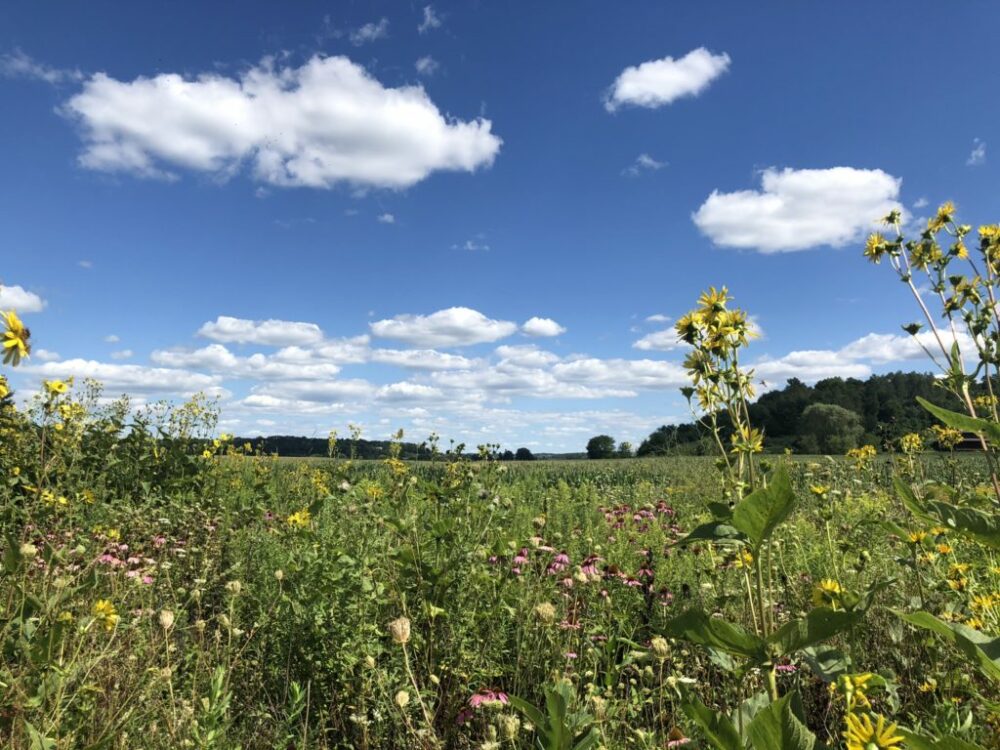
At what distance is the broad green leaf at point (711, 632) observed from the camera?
113 centimetres

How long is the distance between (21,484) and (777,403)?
51.8 metres

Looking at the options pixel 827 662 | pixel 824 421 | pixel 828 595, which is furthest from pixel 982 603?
pixel 824 421

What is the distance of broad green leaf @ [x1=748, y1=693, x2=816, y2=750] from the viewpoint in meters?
0.97

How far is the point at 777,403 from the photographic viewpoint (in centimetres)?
4975

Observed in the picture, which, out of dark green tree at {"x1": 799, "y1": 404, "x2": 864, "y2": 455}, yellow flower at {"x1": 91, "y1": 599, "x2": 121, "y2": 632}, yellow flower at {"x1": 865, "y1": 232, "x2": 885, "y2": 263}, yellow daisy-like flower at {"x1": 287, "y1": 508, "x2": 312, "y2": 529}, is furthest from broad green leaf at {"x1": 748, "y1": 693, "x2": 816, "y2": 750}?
dark green tree at {"x1": 799, "y1": 404, "x2": 864, "y2": 455}

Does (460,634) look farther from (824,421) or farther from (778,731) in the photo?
(824,421)

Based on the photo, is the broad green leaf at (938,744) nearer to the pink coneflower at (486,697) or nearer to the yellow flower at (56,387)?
the pink coneflower at (486,697)

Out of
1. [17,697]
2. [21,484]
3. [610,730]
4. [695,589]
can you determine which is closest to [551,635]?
[610,730]

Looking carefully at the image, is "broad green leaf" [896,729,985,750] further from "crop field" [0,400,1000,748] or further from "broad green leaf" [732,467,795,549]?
"broad green leaf" [732,467,795,549]

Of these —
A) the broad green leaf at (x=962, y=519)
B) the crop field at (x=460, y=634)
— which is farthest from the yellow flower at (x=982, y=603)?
the broad green leaf at (x=962, y=519)

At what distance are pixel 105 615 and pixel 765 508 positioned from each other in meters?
2.45

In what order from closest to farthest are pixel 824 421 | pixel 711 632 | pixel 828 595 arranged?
pixel 711 632 → pixel 828 595 → pixel 824 421

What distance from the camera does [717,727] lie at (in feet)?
3.36

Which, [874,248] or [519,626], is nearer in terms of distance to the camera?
[519,626]
